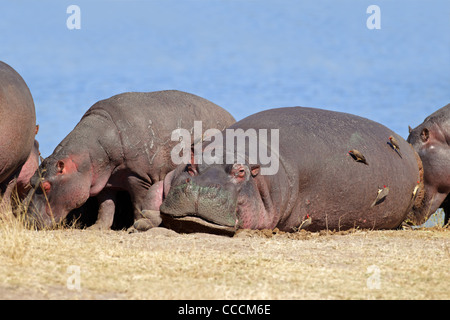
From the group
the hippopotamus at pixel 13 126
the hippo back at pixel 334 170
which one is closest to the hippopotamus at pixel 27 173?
the hippopotamus at pixel 13 126

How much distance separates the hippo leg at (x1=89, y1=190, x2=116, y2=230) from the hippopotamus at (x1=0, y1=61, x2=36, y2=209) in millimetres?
1170

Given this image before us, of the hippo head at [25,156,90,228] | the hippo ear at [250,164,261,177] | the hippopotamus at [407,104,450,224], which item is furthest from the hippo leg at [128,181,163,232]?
the hippopotamus at [407,104,450,224]

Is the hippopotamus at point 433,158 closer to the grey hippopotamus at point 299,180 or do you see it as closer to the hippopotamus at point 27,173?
the grey hippopotamus at point 299,180

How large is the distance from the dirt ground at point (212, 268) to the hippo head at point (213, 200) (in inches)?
7.2

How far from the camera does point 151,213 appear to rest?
7113mm

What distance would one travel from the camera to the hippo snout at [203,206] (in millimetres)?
6266

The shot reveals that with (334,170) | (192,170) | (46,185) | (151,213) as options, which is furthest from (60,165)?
(334,170)

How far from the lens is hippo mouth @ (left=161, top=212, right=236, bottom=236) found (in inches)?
247

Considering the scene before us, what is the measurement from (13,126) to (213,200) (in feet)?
11.1

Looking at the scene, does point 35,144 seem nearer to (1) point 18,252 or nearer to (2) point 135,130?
(2) point 135,130

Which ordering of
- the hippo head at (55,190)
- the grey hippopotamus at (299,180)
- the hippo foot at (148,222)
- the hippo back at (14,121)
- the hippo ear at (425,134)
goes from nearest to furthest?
the grey hippopotamus at (299,180)
the hippo foot at (148,222)
the hippo head at (55,190)
the hippo back at (14,121)
the hippo ear at (425,134)

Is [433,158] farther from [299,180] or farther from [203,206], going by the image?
[203,206]

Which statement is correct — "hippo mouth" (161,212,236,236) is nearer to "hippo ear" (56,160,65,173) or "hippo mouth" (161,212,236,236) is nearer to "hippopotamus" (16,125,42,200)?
"hippo ear" (56,160,65,173)
